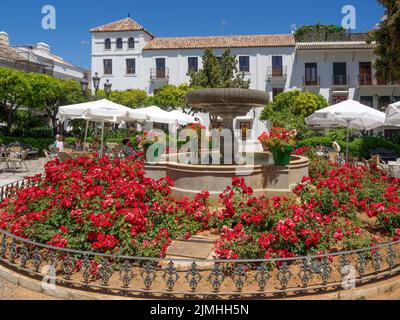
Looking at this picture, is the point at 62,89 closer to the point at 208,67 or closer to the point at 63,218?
the point at 208,67

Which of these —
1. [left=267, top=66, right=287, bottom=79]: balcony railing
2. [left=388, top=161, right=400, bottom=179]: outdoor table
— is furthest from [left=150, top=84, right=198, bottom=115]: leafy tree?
[left=388, top=161, right=400, bottom=179]: outdoor table

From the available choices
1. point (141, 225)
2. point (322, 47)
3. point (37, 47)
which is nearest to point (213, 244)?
point (141, 225)

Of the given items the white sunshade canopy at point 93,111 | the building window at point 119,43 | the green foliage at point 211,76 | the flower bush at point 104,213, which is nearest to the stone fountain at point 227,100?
the flower bush at point 104,213

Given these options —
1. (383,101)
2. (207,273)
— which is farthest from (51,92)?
(383,101)

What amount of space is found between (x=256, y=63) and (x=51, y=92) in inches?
836

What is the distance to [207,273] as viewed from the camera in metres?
4.93

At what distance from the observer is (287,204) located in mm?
6156

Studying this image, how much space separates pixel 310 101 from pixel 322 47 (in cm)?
921

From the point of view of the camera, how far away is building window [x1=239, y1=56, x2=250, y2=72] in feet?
126

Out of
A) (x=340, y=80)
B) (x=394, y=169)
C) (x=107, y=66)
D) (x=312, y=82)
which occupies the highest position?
(x=107, y=66)

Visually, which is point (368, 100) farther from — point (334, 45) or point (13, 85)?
point (13, 85)

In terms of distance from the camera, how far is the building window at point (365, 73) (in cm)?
3641

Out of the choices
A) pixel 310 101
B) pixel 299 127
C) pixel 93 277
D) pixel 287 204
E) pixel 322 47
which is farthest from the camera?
pixel 322 47

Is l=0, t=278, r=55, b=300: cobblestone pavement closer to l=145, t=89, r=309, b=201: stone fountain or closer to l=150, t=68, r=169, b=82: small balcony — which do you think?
l=145, t=89, r=309, b=201: stone fountain
